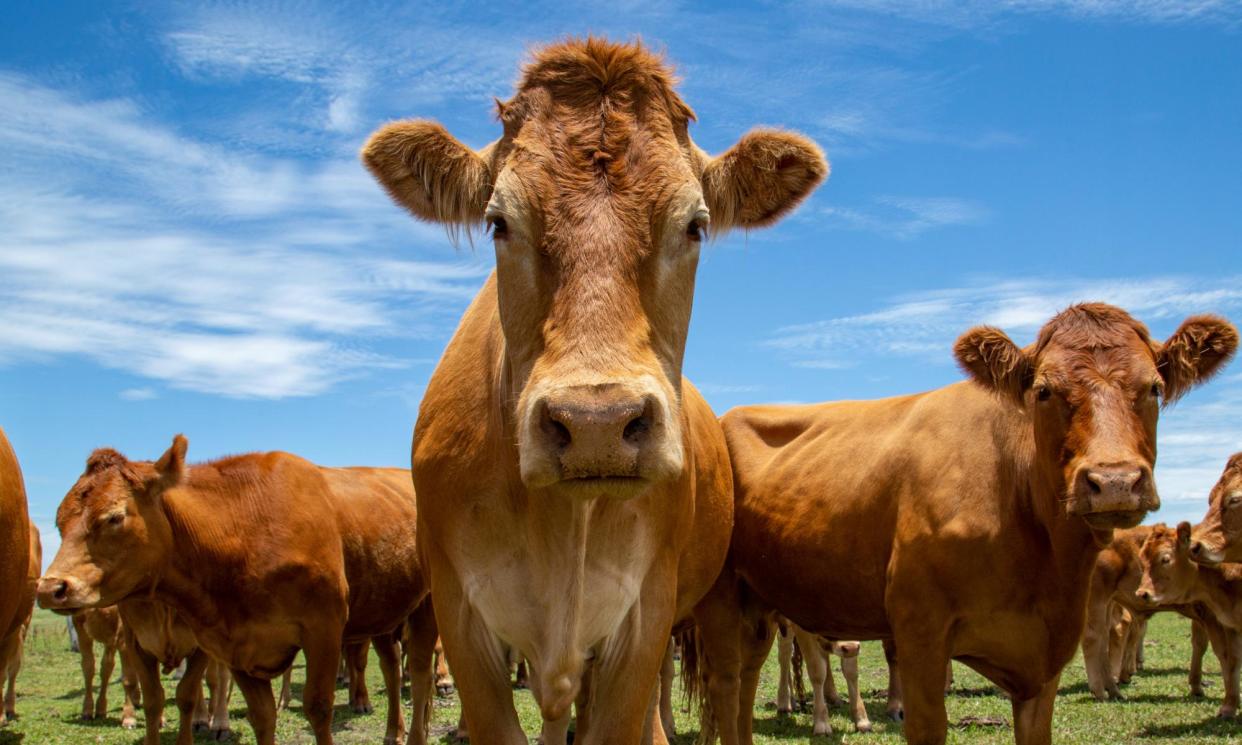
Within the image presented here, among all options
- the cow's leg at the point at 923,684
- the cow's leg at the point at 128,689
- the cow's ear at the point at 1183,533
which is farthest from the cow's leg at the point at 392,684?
the cow's ear at the point at 1183,533

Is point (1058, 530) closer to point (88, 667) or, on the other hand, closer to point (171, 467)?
point (171, 467)

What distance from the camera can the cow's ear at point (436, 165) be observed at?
13.9ft

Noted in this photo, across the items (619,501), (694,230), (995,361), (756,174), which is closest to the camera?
(694,230)

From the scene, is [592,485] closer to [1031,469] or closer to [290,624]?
[1031,469]

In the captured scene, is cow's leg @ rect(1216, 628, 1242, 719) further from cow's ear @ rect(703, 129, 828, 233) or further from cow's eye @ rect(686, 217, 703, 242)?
cow's eye @ rect(686, 217, 703, 242)

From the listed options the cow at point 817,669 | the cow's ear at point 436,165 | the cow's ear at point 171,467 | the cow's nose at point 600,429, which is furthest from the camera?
the cow at point 817,669

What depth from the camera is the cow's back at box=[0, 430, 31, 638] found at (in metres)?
5.49

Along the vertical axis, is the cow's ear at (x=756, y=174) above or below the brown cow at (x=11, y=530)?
above

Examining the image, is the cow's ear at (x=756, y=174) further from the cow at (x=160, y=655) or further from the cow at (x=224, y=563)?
the cow at (x=160, y=655)

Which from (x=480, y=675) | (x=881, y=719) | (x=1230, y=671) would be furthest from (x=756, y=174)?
(x=1230, y=671)

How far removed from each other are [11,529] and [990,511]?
5.52 m

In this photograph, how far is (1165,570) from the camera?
16.5 meters

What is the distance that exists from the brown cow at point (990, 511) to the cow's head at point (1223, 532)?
7.50 meters

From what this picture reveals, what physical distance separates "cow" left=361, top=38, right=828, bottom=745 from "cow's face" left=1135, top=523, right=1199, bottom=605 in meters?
13.9
